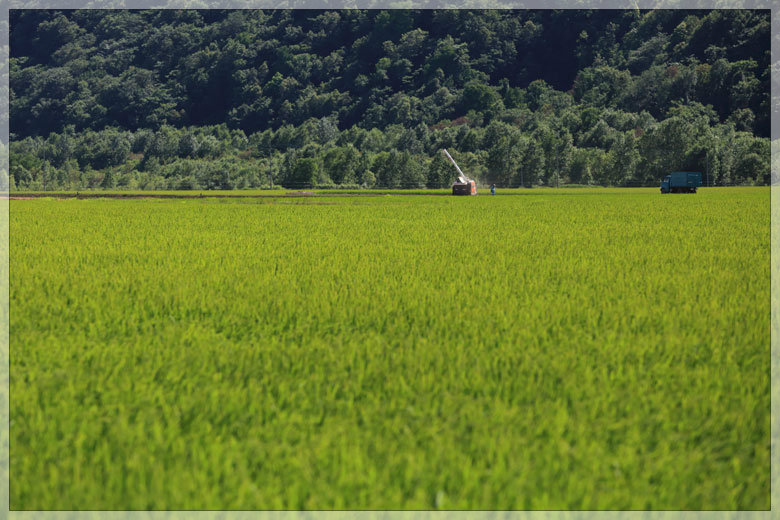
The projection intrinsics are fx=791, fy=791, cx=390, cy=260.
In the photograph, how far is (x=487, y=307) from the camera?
9.16 m

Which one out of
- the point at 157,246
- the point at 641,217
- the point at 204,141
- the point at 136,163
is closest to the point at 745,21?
the point at 204,141

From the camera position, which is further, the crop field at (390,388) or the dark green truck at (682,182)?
the dark green truck at (682,182)

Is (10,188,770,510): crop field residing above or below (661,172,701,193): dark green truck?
below

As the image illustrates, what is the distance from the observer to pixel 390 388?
5852 mm

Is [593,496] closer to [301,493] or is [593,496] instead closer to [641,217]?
[301,493]

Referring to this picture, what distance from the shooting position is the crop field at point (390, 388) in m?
4.21

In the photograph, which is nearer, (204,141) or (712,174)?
(712,174)

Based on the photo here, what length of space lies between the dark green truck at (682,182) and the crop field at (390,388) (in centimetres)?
5394

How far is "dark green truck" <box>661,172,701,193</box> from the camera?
6328cm

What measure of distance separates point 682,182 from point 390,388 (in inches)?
2484

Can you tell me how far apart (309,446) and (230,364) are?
217cm

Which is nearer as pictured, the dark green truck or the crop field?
the crop field

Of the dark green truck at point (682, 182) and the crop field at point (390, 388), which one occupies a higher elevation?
the dark green truck at point (682, 182)

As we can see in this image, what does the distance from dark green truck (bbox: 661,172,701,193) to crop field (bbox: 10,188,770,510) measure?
177 feet
